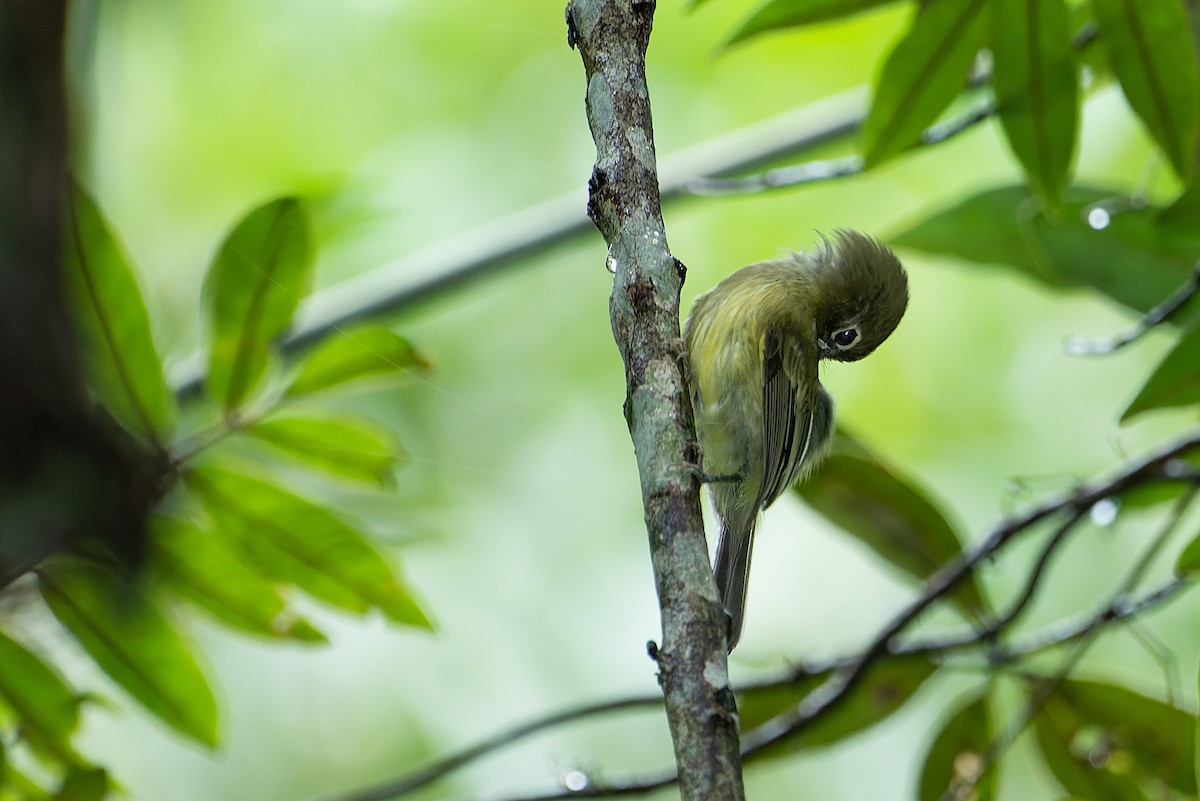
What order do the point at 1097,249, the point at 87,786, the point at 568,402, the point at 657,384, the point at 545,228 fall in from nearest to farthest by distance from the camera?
the point at 657,384 → the point at 87,786 → the point at 1097,249 → the point at 545,228 → the point at 568,402

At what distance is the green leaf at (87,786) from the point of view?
2523 millimetres

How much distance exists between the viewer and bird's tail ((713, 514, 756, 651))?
136 inches

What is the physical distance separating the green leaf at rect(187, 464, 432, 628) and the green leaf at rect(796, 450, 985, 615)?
1.17 metres

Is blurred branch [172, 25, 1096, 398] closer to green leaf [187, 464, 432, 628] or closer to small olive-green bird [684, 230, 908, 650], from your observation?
small olive-green bird [684, 230, 908, 650]

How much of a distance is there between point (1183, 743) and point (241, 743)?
14.8 feet

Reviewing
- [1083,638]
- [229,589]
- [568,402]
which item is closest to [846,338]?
[1083,638]

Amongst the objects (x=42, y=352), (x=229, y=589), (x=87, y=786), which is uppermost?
(x=42, y=352)

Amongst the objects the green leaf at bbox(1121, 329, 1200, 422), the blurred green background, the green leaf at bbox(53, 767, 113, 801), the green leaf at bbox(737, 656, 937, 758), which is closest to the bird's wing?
the green leaf at bbox(737, 656, 937, 758)

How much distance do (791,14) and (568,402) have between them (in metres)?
4.29

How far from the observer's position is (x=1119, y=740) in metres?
3.10

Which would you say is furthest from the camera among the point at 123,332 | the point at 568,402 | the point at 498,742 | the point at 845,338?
the point at 568,402

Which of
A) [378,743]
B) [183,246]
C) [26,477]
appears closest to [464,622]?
[378,743]

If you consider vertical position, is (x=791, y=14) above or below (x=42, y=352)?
above

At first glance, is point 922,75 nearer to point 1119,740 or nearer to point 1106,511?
point 1106,511
